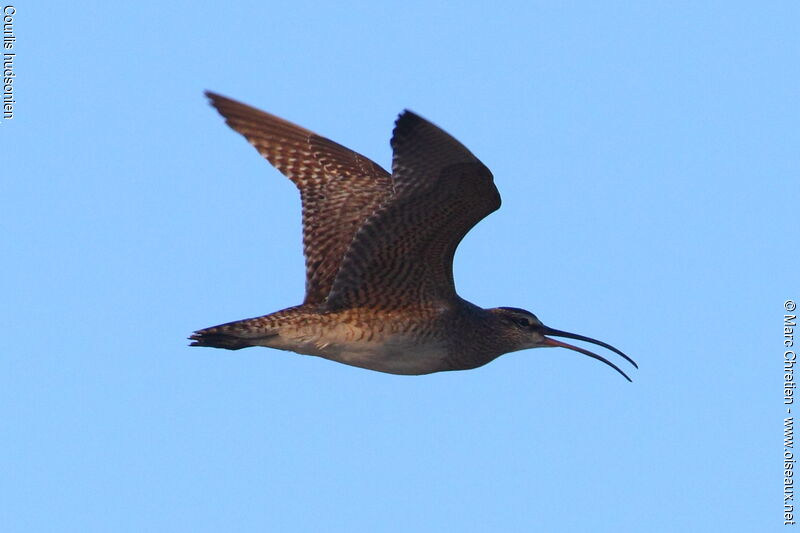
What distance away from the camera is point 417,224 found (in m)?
15.4

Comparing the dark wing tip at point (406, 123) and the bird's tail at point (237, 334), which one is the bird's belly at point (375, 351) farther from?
the dark wing tip at point (406, 123)

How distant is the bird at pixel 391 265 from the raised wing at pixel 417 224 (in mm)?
11

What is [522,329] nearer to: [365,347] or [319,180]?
[365,347]

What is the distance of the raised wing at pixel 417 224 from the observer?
14.1 metres

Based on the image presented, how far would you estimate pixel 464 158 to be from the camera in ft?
46.6

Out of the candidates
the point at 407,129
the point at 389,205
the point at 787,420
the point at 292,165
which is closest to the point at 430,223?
the point at 389,205

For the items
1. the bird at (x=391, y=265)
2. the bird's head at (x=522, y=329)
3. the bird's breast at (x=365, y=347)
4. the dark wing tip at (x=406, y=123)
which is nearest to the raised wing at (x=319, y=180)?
the bird at (x=391, y=265)

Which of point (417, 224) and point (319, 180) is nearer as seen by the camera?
point (417, 224)

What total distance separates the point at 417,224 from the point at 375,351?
1.74 m

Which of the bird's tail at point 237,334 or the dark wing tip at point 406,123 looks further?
the bird's tail at point 237,334

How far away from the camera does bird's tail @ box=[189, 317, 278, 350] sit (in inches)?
637

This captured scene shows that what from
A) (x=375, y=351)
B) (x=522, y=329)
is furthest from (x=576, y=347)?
(x=375, y=351)

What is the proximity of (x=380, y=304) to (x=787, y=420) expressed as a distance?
5.00m

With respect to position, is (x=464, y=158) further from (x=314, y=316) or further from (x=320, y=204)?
(x=320, y=204)
